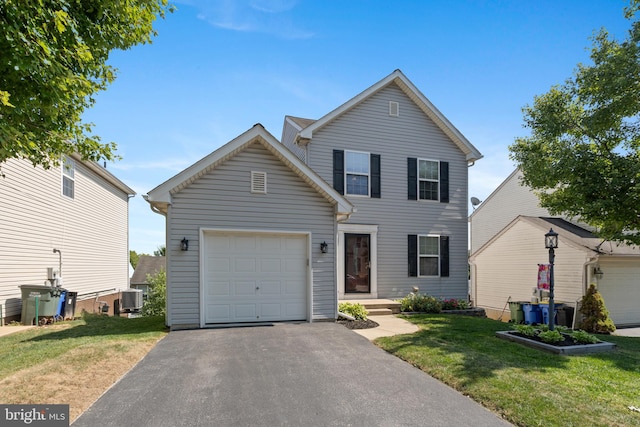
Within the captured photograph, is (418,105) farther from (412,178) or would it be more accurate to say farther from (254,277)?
(254,277)

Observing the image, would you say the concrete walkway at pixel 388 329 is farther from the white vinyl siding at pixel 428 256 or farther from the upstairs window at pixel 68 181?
the upstairs window at pixel 68 181

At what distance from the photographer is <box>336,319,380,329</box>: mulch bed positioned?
29.0 ft

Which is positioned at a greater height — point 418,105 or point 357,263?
point 418,105

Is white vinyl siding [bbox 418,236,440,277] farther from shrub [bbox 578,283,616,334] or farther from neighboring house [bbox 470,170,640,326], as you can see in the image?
shrub [bbox 578,283,616,334]

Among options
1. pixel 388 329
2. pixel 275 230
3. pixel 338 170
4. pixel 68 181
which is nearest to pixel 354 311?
pixel 388 329

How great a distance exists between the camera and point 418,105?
45.6 feet

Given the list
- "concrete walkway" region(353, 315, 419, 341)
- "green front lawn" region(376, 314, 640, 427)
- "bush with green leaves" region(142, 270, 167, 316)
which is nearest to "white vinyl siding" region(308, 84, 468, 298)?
"concrete walkway" region(353, 315, 419, 341)

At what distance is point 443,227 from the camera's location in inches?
546

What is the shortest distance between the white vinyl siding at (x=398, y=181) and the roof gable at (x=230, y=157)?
3313 mm

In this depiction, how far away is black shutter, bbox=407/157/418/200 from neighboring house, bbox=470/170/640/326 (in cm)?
467

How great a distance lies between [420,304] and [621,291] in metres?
8.61

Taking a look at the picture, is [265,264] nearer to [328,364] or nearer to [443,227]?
[328,364]

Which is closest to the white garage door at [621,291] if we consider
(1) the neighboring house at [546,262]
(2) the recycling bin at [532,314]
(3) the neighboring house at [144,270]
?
(1) the neighboring house at [546,262]

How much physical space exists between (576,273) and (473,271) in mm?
5488
